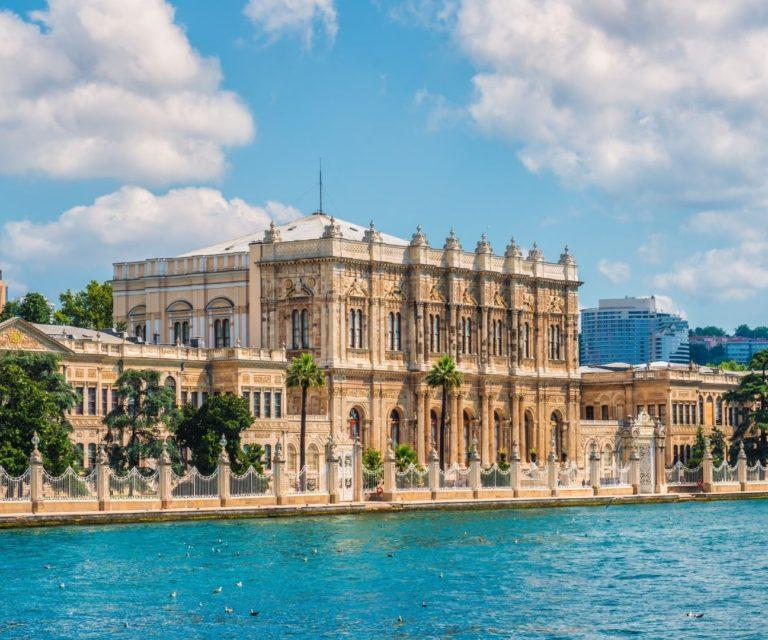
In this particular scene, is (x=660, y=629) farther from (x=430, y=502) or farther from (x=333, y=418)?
(x=333, y=418)

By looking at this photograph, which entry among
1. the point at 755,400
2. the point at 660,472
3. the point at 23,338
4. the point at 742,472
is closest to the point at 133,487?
the point at 23,338

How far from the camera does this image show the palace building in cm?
10138

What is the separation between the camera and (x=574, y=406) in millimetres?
118750

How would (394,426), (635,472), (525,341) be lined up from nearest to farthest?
1. (635,472)
2. (394,426)
3. (525,341)

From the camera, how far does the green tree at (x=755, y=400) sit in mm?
115250

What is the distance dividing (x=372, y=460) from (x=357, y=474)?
8335mm

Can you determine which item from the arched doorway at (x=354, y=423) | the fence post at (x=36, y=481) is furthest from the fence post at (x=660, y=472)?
the fence post at (x=36, y=481)

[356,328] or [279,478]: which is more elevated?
[356,328]

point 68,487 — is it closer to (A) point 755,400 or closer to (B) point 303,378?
(B) point 303,378

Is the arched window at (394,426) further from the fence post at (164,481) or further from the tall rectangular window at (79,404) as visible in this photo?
A: the fence post at (164,481)

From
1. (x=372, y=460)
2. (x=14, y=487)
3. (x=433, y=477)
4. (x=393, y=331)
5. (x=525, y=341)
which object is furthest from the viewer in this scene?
(x=525, y=341)

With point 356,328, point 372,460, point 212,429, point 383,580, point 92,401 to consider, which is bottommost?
point 383,580

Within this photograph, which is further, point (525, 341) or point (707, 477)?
point (525, 341)

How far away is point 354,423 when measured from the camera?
4065 inches
